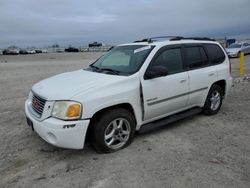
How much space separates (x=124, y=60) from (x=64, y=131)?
188cm

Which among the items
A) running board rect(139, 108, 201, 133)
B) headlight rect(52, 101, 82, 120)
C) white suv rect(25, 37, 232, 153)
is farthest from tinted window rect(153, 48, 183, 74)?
headlight rect(52, 101, 82, 120)

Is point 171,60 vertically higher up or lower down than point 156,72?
higher up

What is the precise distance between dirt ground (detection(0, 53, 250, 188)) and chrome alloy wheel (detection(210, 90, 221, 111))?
53cm

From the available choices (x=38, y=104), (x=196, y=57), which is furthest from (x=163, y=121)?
(x=38, y=104)

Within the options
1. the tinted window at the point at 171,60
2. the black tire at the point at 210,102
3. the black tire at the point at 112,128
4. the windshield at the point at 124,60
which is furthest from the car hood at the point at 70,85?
the black tire at the point at 210,102

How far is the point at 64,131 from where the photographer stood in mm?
3521

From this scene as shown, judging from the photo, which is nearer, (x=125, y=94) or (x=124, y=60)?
(x=125, y=94)

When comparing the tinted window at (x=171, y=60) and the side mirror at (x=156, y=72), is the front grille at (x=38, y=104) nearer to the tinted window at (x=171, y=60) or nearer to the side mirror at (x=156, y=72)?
the side mirror at (x=156, y=72)

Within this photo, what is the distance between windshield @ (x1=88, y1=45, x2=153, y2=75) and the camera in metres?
4.41

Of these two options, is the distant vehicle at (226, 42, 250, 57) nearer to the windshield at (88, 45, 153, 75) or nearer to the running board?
the running board

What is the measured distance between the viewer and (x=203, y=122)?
5.43 meters

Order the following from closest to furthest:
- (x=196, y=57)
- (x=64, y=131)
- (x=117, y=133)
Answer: (x=64, y=131), (x=117, y=133), (x=196, y=57)

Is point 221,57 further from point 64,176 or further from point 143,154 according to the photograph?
point 64,176

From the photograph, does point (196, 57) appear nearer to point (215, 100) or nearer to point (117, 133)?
point (215, 100)
